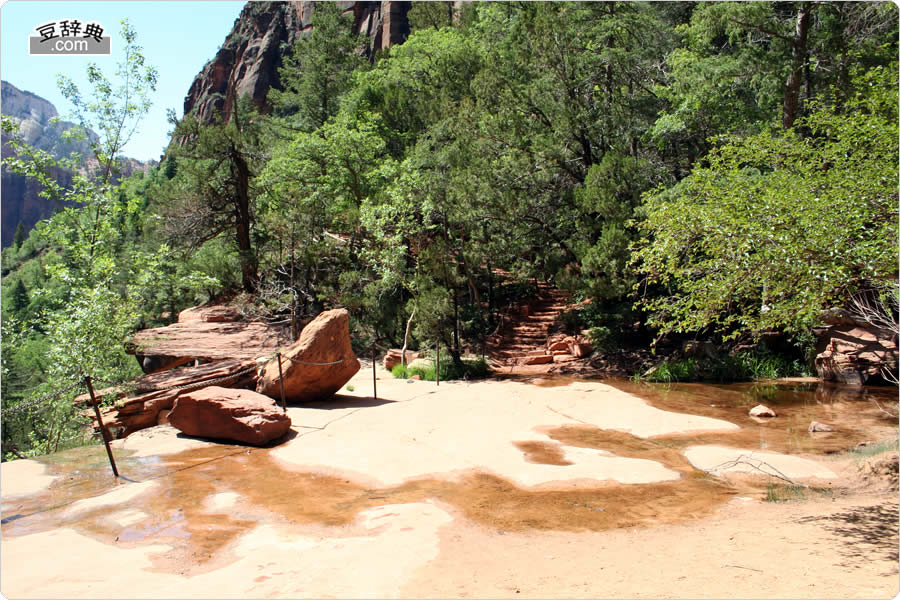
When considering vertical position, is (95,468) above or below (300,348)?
below

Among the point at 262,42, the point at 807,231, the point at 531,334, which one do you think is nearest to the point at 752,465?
the point at 807,231

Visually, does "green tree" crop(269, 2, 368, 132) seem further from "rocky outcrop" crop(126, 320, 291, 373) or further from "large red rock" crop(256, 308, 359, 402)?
"large red rock" crop(256, 308, 359, 402)

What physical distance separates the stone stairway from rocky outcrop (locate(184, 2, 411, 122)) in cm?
4079

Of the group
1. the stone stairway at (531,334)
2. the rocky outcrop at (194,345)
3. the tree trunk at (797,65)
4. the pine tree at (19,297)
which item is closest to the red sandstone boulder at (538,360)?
the stone stairway at (531,334)

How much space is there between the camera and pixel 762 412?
12047 millimetres

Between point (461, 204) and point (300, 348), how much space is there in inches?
328

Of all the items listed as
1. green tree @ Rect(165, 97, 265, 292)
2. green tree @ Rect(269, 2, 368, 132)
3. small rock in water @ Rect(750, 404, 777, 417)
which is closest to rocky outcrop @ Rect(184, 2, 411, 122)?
green tree @ Rect(269, 2, 368, 132)

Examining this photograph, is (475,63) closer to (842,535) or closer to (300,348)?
(300,348)

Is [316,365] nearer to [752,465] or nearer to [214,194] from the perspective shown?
[752,465]

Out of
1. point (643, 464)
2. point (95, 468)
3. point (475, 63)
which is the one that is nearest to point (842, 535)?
point (643, 464)

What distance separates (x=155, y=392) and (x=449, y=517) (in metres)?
7.99

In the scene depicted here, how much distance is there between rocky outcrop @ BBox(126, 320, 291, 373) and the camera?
1382 centimetres

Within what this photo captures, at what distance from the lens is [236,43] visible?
7744 centimetres

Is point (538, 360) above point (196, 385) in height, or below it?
below
